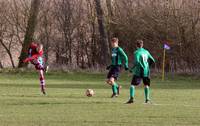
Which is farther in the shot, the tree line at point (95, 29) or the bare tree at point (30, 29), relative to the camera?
the bare tree at point (30, 29)

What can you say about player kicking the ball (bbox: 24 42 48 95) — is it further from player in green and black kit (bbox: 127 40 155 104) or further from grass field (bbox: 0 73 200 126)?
player in green and black kit (bbox: 127 40 155 104)

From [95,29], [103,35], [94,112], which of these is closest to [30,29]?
[95,29]

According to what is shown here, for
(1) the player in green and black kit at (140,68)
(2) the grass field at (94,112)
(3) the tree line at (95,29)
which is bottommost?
(2) the grass field at (94,112)

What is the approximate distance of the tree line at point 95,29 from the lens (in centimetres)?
Result: 4259

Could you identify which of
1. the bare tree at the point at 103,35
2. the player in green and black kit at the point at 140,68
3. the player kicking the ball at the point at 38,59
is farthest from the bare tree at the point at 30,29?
the player in green and black kit at the point at 140,68

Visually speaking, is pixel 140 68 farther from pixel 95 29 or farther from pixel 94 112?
pixel 95 29

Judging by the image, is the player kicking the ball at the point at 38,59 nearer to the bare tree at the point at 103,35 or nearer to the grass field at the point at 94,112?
the grass field at the point at 94,112

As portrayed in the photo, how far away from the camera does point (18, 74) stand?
128 feet

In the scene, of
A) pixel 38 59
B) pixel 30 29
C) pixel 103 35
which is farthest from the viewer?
pixel 30 29

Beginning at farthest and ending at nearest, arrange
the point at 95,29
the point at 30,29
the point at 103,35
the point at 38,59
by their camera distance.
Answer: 1. the point at 95,29
2. the point at 30,29
3. the point at 103,35
4. the point at 38,59

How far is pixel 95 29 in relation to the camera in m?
46.9

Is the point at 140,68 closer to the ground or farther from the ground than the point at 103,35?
closer to the ground

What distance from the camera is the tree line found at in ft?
140

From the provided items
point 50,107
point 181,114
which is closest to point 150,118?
point 181,114
